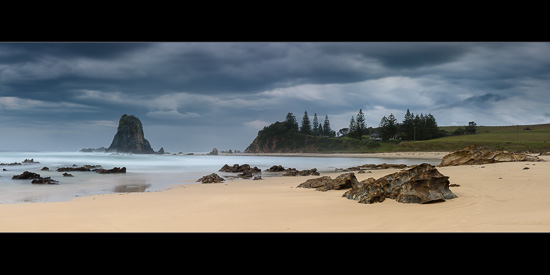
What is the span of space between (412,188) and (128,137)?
10469 cm

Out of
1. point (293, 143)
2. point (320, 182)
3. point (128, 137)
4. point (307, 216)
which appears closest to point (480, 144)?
point (293, 143)

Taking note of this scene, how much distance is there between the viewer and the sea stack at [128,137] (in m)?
97.4

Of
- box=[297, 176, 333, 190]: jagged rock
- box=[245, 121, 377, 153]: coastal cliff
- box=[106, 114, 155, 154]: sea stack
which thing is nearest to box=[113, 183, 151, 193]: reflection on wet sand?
box=[297, 176, 333, 190]: jagged rock

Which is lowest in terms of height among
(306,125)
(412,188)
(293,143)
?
(412,188)

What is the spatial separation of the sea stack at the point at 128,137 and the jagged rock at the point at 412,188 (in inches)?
4034

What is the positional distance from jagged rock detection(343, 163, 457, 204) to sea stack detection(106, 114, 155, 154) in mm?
102458

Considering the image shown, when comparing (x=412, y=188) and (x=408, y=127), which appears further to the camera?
(x=408, y=127)

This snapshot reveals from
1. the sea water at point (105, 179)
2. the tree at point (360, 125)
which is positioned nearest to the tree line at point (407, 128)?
the tree at point (360, 125)

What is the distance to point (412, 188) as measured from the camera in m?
6.25

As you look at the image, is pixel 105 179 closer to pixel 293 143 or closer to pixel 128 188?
pixel 128 188

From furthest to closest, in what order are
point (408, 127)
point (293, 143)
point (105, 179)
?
1. point (293, 143)
2. point (408, 127)
3. point (105, 179)

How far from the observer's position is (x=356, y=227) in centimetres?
426
